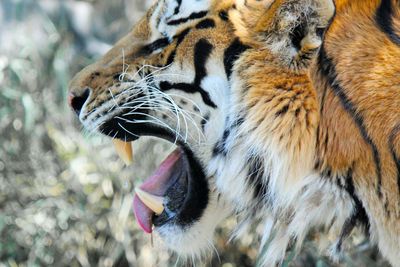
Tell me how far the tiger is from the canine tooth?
0.20 feet

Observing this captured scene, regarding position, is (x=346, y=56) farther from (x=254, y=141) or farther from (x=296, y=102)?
(x=254, y=141)

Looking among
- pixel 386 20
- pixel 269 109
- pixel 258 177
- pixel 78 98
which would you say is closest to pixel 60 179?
pixel 78 98

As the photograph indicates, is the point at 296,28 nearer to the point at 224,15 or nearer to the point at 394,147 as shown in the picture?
the point at 224,15

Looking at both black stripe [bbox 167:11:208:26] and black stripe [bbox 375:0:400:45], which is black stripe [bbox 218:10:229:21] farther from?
black stripe [bbox 375:0:400:45]

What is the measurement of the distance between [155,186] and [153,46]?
36 centimetres

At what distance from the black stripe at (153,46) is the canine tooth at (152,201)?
337 mm

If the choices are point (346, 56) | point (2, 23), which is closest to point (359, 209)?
point (346, 56)

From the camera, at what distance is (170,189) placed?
200cm

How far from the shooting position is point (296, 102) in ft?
5.31

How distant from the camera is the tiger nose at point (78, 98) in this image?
1.87 metres

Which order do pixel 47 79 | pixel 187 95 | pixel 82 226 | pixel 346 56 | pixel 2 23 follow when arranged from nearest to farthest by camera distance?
1. pixel 346 56
2. pixel 187 95
3. pixel 82 226
4. pixel 47 79
5. pixel 2 23

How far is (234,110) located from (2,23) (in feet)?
7.19

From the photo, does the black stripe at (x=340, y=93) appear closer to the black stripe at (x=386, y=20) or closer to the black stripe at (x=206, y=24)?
the black stripe at (x=386, y=20)

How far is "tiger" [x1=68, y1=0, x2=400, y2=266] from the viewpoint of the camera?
160 cm
